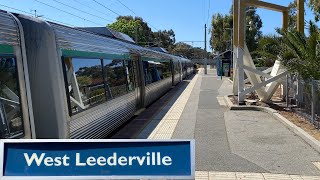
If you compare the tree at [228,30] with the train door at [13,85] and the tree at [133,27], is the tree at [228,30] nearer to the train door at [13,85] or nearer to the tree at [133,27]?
the tree at [133,27]

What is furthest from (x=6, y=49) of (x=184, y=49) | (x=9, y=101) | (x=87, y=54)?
(x=184, y=49)

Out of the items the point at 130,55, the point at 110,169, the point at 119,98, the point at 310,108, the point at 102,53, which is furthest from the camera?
the point at 130,55

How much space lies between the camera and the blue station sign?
3.03m

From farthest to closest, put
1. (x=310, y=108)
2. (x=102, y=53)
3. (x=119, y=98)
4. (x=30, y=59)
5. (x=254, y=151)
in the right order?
(x=310, y=108)
(x=119, y=98)
(x=102, y=53)
(x=254, y=151)
(x=30, y=59)

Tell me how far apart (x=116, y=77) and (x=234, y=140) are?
321 cm

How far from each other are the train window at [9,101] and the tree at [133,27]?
58.7 metres

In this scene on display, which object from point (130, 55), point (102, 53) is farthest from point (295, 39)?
point (102, 53)

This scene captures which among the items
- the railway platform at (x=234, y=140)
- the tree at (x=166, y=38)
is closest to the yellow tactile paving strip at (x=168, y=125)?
the railway platform at (x=234, y=140)

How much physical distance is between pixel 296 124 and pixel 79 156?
8779mm

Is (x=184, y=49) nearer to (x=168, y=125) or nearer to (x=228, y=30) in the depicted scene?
(x=228, y=30)

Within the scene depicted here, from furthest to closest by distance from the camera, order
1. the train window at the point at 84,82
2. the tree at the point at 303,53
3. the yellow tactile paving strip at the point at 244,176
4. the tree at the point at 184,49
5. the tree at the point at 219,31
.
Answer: the tree at the point at 184,49, the tree at the point at 219,31, the tree at the point at 303,53, the train window at the point at 84,82, the yellow tactile paving strip at the point at 244,176

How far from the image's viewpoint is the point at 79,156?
3.08 m

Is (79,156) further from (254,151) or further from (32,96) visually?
(254,151)

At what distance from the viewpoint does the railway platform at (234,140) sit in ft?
22.1
